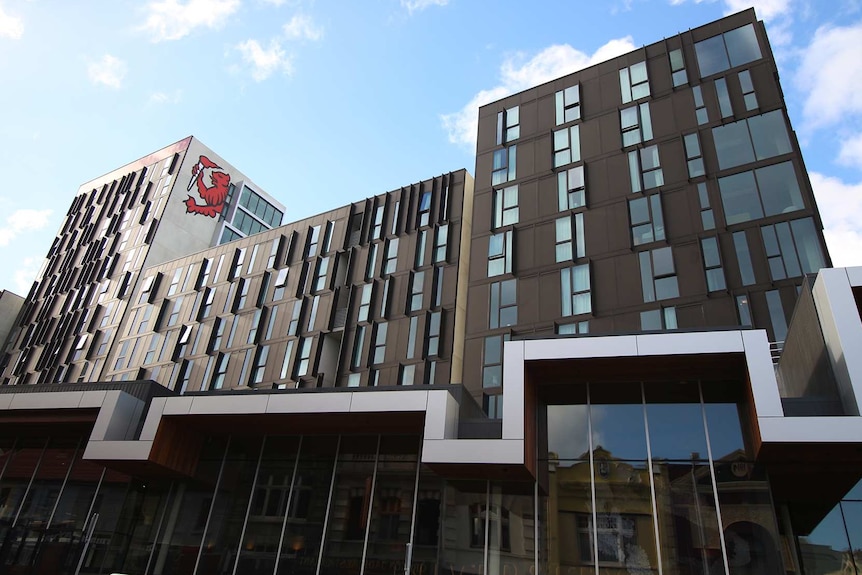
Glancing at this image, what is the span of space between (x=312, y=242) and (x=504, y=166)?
15030 millimetres

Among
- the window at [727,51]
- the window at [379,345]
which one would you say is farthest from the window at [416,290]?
the window at [727,51]

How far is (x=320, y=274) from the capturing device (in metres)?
40.0

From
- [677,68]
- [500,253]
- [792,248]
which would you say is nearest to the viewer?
[792,248]

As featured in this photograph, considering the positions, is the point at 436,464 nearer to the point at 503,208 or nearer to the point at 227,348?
the point at 503,208

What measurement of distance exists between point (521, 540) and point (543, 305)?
1463 cm

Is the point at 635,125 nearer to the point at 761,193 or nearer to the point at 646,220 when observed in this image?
the point at 646,220

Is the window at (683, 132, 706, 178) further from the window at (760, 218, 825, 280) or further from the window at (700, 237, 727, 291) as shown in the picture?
the window at (760, 218, 825, 280)

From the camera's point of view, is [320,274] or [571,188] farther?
[320,274]

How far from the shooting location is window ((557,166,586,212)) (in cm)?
3080

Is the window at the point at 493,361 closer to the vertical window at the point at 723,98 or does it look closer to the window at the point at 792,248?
the window at the point at 792,248

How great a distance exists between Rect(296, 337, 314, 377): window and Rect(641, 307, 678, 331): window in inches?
791

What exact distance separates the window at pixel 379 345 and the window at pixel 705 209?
1759cm

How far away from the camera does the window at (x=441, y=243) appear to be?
116 ft

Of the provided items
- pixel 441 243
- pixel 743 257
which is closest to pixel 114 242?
pixel 441 243
